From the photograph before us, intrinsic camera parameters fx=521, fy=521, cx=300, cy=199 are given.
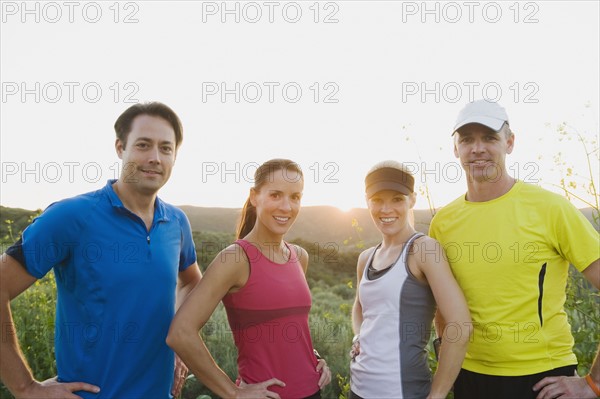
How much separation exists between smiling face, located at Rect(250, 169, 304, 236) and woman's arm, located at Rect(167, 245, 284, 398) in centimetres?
31

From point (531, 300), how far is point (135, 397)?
207cm

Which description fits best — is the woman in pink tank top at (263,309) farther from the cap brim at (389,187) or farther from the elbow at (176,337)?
the cap brim at (389,187)

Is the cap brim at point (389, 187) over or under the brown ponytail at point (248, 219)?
over

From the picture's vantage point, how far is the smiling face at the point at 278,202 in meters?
2.89

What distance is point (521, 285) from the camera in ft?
8.93

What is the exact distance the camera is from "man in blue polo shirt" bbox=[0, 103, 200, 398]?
2422mm

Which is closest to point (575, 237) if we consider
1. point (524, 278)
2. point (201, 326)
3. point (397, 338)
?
point (524, 278)

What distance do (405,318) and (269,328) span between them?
0.70 meters

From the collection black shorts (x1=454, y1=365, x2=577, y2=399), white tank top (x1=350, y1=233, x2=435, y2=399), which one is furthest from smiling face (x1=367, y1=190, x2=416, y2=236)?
black shorts (x1=454, y1=365, x2=577, y2=399)

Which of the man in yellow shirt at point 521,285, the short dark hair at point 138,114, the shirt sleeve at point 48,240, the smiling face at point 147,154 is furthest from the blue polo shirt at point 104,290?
the man in yellow shirt at point 521,285

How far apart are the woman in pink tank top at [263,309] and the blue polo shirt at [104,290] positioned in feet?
0.69

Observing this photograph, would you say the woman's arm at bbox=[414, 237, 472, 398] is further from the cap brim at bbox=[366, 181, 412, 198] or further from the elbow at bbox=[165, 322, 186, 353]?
the elbow at bbox=[165, 322, 186, 353]

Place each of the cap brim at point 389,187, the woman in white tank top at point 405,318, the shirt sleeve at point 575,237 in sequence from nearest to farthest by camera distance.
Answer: the woman in white tank top at point 405,318, the shirt sleeve at point 575,237, the cap brim at point 389,187

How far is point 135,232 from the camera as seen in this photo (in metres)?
2.65
